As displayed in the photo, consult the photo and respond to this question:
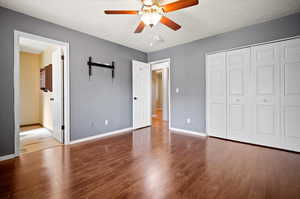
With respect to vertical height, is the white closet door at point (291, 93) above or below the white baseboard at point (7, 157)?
above

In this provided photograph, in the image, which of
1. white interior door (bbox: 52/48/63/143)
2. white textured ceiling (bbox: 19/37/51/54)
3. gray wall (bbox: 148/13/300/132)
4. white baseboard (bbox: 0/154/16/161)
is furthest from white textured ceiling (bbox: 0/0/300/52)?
white baseboard (bbox: 0/154/16/161)

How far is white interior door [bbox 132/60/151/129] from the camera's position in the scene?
4.47 metres

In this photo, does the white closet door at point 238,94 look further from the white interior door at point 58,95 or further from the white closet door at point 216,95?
the white interior door at point 58,95

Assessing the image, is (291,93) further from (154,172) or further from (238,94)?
(154,172)

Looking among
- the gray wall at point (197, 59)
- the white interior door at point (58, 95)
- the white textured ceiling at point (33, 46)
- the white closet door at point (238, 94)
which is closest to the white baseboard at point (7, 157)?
the white interior door at point (58, 95)

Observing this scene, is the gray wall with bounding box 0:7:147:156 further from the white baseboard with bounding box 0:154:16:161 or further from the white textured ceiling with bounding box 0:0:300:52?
the white textured ceiling with bounding box 0:0:300:52

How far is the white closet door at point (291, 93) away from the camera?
259 centimetres

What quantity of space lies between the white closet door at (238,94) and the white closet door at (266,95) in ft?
0.44

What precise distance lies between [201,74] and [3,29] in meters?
4.06

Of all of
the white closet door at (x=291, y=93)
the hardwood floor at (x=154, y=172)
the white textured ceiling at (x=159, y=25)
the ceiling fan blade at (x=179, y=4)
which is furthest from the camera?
the white closet door at (x=291, y=93)

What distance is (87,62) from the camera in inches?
134

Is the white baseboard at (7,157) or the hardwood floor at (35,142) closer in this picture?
the white baseboard at (7,157)

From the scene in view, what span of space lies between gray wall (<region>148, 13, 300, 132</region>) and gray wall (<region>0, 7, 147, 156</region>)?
1.35 meters

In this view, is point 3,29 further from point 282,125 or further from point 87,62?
point 282,125
